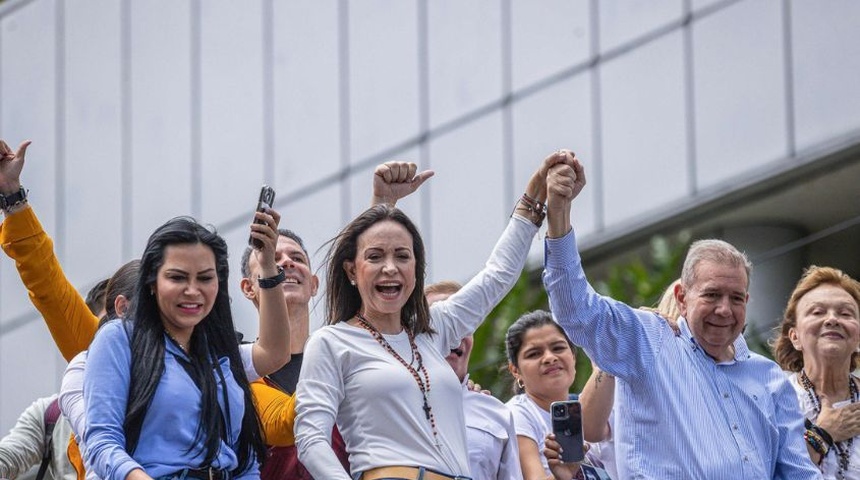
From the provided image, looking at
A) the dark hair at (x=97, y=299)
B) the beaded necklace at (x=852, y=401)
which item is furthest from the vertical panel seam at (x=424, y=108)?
the dark hair at (x=97, y=299)

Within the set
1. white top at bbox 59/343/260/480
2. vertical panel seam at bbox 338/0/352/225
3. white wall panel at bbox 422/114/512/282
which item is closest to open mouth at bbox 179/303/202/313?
white top at bbox 59/343/260/480

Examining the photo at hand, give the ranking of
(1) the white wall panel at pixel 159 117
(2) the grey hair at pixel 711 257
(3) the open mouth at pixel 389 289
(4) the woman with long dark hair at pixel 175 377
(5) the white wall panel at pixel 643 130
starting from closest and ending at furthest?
(4) the woman with long dark hair at pixel 175 377 → (3) the open mouth at pixel 389 289 → (2) the grey hair at pixel 711 257 → (5) the white wall panel at pixel 643 130 → (1) the white wall panel at pixel 159 117

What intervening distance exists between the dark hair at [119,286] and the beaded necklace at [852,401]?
296 cm

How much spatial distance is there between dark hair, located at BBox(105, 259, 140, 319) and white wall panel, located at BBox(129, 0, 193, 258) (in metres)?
12.5

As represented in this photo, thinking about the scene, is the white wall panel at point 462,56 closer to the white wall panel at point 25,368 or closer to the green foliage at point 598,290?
the green foliage at point 598,290

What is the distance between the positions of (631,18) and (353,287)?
1048 cm

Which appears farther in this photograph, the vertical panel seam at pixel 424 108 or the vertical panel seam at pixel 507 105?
the vertical panel seam at pixel 424 108

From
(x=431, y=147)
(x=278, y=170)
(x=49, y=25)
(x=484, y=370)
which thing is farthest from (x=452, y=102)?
(x=49, y=25)

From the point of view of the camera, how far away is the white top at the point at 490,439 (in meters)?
7.05

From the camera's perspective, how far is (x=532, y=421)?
7.48 m

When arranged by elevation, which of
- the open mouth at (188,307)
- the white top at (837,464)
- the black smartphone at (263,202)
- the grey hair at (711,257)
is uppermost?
the black smartphone at (263,202)

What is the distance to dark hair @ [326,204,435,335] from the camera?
6.46m

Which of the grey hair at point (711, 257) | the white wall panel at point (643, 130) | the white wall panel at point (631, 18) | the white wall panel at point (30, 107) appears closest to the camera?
the grey hair at point (711, 257)

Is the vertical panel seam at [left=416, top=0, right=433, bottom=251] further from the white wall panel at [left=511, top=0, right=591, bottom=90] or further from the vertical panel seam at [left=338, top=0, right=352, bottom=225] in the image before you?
the white wall panel at [left=511, top=0, right=591, bottom=90]
